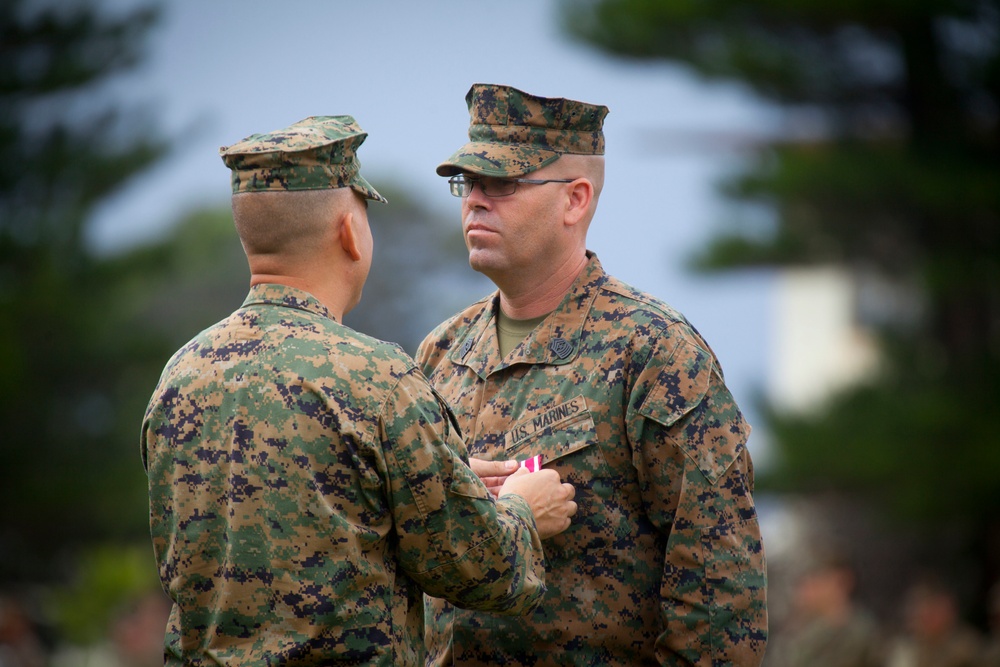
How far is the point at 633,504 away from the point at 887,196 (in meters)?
8.91

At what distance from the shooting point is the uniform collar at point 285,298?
2.76 m

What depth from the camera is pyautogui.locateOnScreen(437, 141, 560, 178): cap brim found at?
3.36 metres

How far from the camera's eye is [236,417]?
2635 millimetres

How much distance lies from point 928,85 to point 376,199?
10.0 m

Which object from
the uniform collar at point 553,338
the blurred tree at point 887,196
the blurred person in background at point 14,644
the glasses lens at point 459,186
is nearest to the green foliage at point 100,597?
the blurred person in background at point 14,644

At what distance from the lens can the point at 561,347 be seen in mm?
3363

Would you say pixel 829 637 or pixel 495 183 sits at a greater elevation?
pixel 495 183

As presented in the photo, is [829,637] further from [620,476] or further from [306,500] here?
[306,500]

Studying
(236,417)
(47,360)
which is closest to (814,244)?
(47,360)

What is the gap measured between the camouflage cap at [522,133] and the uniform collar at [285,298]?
2.40 feet

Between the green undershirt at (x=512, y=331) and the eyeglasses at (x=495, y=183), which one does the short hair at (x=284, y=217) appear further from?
the green undershirt at (x=512, y=331)

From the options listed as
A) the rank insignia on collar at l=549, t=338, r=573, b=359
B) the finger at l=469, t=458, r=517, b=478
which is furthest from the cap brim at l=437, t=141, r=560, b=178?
the finger at l=469, t=458, r=517, b=478

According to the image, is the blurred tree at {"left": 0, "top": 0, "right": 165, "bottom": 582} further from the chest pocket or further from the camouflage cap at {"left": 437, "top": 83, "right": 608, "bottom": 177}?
the chest pocket

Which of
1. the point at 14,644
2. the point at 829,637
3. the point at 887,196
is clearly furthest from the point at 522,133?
the point at 887,196
